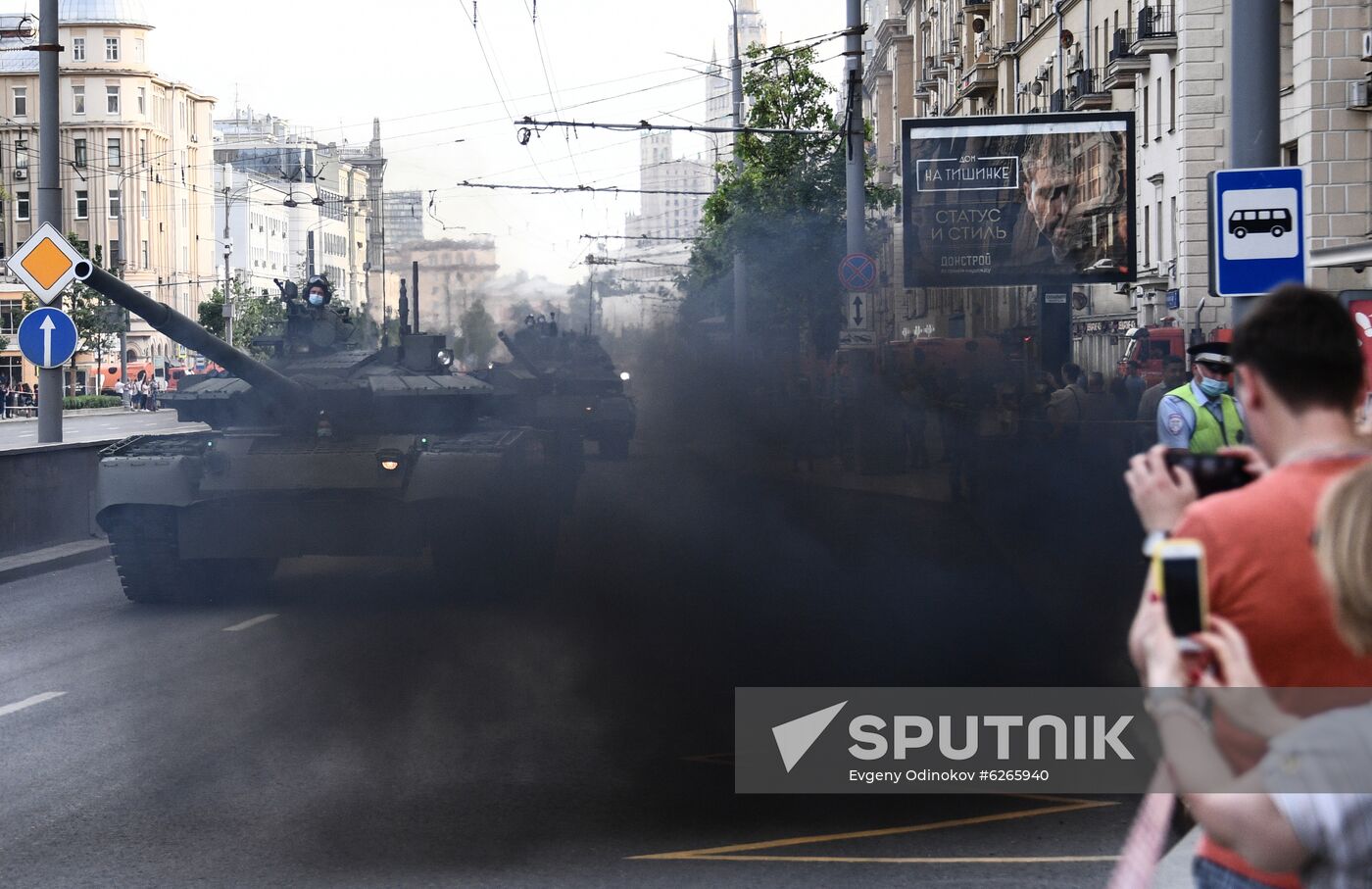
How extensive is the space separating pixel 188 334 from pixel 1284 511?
10336 millimetres

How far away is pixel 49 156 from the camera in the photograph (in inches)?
694

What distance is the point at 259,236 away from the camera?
96.4 metres

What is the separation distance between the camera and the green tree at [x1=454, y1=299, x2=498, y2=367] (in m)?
27.6

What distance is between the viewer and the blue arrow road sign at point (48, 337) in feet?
53.9

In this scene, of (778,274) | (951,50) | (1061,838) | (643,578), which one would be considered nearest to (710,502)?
(643,578)

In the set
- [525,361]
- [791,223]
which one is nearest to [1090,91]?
[791,223]

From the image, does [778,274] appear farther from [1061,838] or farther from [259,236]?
[259,236]

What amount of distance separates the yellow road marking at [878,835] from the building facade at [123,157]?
5857 cm

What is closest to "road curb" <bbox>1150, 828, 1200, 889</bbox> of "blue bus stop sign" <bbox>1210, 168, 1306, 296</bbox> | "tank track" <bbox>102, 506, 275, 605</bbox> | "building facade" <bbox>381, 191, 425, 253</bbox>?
"blue bus stop sign" <bbox>1210, 168, 1306, 296</bbox>

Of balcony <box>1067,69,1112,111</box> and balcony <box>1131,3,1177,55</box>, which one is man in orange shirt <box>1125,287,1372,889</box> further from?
balcony <box>1067,69,1112,111</box>

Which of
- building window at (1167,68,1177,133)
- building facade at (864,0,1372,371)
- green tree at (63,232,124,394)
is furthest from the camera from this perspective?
green tree at (63,232,124,394)

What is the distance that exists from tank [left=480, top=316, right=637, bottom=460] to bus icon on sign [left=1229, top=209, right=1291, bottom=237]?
70.4ft

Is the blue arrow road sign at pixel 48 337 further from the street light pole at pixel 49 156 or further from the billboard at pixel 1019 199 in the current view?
the billboard at pixel 1019 199

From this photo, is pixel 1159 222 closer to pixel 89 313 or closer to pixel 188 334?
pixel 188 334
